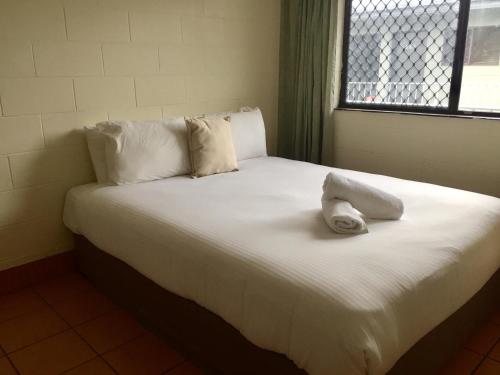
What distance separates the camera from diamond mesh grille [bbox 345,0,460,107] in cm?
283

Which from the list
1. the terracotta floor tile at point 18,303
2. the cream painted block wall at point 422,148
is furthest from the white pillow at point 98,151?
the cream painted block wall at point 422,148

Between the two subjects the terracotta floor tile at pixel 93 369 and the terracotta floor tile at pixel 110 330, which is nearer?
the terracotta floor tile at pixel 93 369

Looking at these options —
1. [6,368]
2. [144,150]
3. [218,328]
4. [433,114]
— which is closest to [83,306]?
[6,368]

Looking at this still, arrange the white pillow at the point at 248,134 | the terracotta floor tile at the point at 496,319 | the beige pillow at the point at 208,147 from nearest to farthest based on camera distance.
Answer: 1. the terracotta floor tile at the point at 496,319
2. the beige pillow at the point at 208,147
3. the white pillow at the point at 248,134

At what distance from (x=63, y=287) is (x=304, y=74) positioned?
235 centimetres

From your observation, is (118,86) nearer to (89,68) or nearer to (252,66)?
(89,68)

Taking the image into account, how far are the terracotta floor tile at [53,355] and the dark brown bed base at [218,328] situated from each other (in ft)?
0.99

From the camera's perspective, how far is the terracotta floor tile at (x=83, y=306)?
2.17 metres

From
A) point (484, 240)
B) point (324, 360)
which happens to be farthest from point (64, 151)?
point (484, 240)

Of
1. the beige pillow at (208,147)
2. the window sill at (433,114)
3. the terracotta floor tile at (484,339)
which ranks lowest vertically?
the terracotta floor tile at (484,339)

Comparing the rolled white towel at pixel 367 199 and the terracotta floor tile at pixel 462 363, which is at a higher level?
the rolled white towel at pixel 367 199

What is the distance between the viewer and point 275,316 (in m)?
1.30

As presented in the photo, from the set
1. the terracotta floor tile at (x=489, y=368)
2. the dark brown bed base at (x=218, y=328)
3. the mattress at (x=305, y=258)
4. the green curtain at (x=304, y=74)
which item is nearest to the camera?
the mattress at (x=305, y=258)

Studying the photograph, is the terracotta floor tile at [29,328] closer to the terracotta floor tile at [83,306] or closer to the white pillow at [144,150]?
the terracotta floor tile at [83,306]
